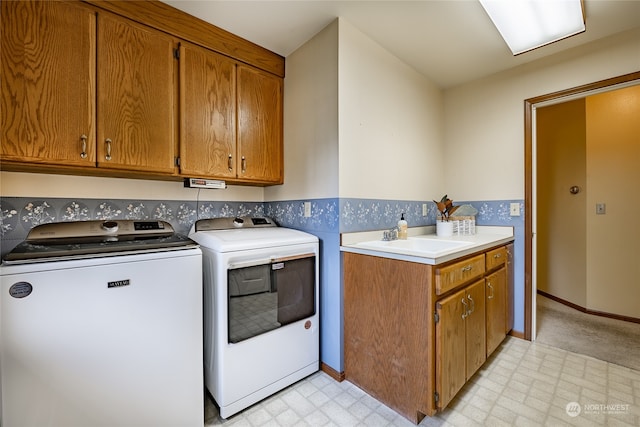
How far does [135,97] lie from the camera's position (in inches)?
60.8

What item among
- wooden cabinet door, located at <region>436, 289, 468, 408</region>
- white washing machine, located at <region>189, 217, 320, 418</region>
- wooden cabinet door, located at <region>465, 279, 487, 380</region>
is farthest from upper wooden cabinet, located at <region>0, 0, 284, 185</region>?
wooden cabinet door, located at <region>465, 279, 487, 380</region>

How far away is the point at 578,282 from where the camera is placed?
2.94 metres

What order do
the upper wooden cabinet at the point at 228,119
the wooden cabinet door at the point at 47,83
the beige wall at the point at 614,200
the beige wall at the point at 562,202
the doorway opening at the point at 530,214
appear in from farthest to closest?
1. the beige wall at the point at 562,202
2. the beige wall at the point at 614,200
3. the doorway opening at the point at 530,214
4. the upper wooden cabinet at the point at 228,119
5. the wooden cabinet door at the point at 47,83

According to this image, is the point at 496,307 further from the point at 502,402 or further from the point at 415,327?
the point at 415,327

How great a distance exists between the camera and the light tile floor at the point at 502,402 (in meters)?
1.46

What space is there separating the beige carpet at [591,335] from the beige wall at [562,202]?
0.31m

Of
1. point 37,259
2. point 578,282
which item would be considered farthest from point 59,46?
point 578,282

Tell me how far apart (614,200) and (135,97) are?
4074 mm

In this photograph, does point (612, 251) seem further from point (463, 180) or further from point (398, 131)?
point (398, 131)

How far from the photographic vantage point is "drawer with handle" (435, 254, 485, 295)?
4.52 feet

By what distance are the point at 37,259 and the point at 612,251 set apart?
4.26 meters

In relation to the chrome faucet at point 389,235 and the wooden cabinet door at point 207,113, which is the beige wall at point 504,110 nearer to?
the chrome faucet at point 389,235

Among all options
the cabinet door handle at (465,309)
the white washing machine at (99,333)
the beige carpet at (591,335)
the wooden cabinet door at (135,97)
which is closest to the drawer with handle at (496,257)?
the cabinet door handle at (465,309)

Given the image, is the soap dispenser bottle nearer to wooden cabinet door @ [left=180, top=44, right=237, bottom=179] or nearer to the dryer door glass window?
the dryer door glass window
